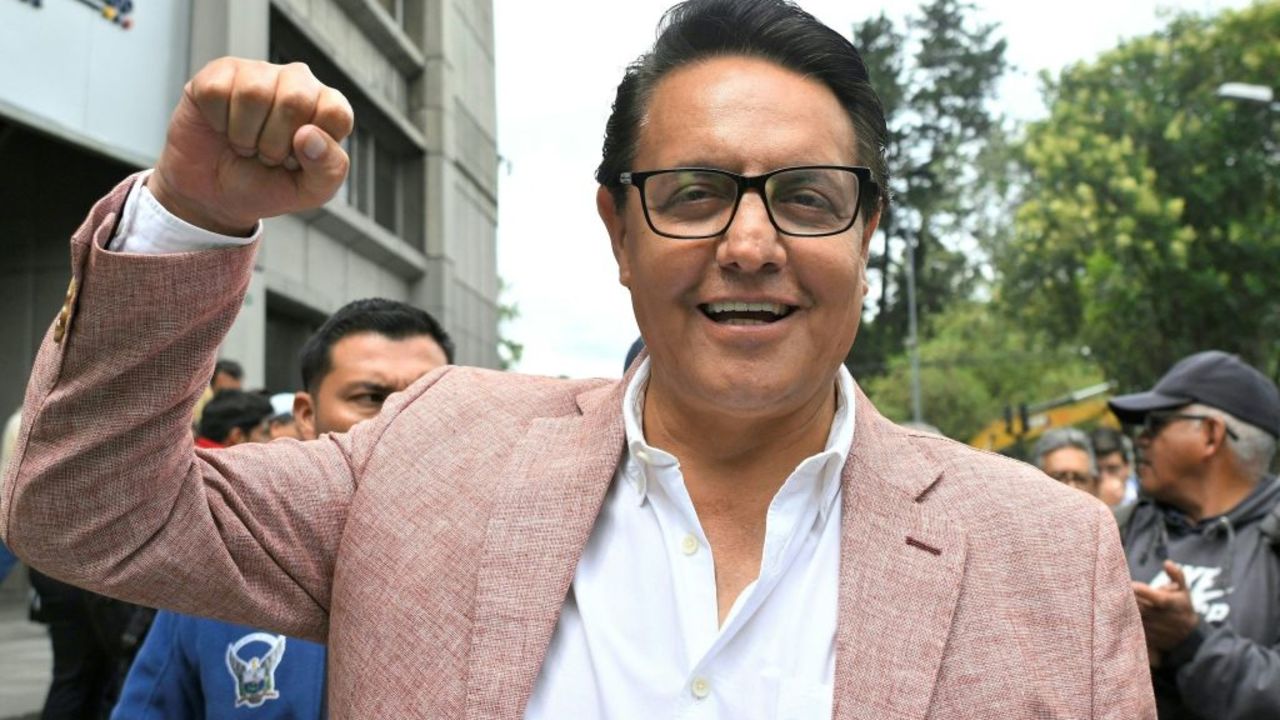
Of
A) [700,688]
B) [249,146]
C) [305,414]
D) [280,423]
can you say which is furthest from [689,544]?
[280,423]

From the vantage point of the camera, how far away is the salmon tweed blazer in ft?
5.35

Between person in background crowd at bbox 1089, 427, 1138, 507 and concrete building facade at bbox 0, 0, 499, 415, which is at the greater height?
concrete building facade at bbox 0, 0, 499, 415

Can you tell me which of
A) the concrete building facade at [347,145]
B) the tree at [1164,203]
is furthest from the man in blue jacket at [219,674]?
the tree at [1164,203]

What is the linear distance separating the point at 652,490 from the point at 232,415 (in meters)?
4.10

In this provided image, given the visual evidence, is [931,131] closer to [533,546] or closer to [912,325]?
[912,325]

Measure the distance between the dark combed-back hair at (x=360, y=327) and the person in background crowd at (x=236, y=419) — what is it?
6.38 feet

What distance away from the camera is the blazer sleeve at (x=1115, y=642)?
1.80m

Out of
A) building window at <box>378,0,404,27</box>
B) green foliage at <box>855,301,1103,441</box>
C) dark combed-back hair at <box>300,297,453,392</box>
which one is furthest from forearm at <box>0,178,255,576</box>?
green foliage at <box>855,301,1103,441</box>

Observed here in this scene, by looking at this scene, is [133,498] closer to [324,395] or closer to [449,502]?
[449,502]

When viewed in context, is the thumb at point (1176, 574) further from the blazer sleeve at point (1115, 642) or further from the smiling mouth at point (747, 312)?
the smiling mouth at point (747, 312)

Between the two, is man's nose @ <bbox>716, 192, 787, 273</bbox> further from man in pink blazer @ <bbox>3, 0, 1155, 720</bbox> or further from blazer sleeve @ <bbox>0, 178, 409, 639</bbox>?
blazer sleeve @ <bbox>0, 178, 409, 639</bbox>

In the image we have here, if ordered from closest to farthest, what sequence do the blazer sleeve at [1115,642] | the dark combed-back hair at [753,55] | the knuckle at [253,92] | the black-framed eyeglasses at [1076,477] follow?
1. the knuckle at [253,92]
2. the blazer sleeve at [1115,642]
3. the dark combed-back hair at [753,55]
4. the black-framed eyeglasses at [1076,477]

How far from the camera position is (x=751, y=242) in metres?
1.90

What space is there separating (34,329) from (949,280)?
121 ft
